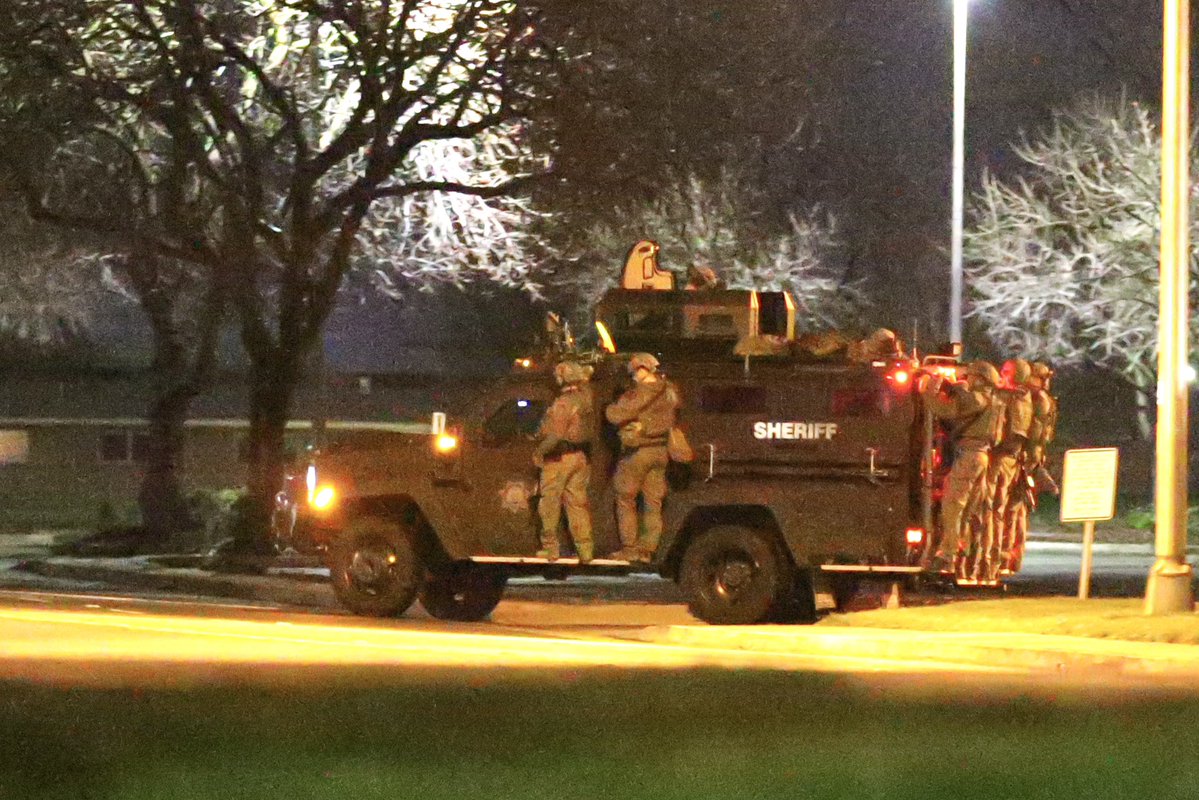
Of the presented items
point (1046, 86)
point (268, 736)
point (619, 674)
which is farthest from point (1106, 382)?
point (268, 736)

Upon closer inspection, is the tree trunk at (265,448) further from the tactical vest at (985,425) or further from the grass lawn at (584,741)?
the grass lawn at (584,741)

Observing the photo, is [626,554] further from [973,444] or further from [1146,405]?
[1146,405]

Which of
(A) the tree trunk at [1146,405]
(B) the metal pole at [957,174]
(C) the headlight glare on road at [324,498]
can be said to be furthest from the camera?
(A) the tree trunk at [1146,405]

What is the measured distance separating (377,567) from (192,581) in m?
5.47

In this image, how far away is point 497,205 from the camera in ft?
94.4

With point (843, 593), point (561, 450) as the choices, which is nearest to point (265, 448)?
point (561, 450)

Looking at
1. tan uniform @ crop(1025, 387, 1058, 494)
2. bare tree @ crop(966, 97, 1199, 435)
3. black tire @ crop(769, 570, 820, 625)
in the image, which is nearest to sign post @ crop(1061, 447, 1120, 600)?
tan uniform @ crop(1025, 387, 1058, 494)

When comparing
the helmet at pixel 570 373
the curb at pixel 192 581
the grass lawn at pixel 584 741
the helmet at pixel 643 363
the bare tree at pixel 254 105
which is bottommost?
the curb at pixel 192 581

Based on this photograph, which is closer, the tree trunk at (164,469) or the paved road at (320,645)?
the paved road at (320,645)

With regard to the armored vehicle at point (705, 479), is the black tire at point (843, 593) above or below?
below

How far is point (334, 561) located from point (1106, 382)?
123 ft

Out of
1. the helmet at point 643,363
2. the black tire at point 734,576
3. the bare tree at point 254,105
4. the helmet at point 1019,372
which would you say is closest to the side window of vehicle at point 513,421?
the helmet at point 643,363

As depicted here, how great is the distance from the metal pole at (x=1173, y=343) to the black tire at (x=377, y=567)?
6502mm

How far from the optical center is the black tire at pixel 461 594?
19312mm
